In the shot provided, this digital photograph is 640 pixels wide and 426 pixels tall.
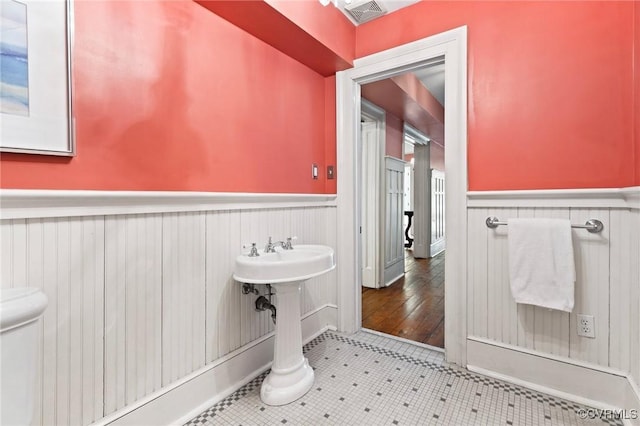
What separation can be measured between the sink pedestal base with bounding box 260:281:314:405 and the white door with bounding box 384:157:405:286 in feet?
6.91

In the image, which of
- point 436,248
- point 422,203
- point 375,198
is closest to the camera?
point 375,198

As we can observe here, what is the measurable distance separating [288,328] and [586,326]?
154cm

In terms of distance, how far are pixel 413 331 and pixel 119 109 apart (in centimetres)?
239

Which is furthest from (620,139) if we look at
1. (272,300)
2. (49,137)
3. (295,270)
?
(49,137)

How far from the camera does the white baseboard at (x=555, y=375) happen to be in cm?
146

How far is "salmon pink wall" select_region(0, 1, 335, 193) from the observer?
3.62ft

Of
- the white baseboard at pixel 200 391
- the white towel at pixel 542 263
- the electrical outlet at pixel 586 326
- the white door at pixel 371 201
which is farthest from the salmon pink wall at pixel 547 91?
the white baseboard at pixel 200 391

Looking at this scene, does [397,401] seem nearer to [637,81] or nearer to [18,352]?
[18,352]

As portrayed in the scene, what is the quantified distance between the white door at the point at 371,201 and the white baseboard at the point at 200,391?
1.83 metres

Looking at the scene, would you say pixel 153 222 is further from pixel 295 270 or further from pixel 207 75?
pixel 207 75

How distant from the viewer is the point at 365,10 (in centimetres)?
206

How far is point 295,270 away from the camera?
4.68 ft

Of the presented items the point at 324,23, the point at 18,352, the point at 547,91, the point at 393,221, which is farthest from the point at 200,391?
the point at 393,221

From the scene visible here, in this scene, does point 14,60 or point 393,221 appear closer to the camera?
point 14,60
